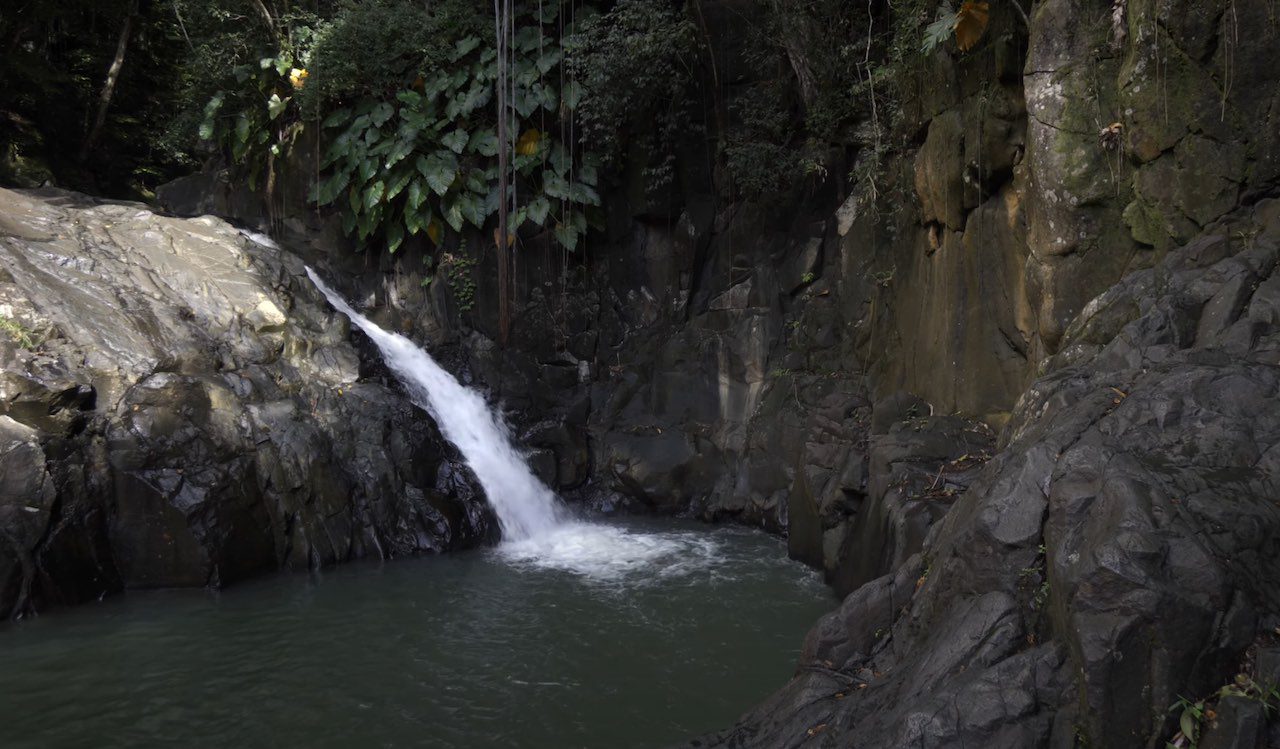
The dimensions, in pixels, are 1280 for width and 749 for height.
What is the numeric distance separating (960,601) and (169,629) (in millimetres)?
6673

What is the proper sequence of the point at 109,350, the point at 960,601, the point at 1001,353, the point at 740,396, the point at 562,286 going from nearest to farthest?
the point at 960,601 → the point at 1001,353 → the point at 109,350 → the point at 740,396 → the point at 562,286

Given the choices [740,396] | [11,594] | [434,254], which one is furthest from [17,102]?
[740,396]

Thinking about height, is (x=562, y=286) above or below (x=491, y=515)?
above

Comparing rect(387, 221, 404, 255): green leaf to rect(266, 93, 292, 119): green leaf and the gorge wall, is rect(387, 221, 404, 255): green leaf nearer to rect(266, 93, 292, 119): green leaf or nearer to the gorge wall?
the gorge wall

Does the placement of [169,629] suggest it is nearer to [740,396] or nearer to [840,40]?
[740,396]

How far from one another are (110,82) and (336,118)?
6.03 metres

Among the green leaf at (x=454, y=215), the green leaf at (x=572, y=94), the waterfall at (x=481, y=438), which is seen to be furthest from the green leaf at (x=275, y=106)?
the green leaf at (x=572, y=94)

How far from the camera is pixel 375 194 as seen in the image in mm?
13570

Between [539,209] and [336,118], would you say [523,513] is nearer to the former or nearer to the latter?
[539,209]

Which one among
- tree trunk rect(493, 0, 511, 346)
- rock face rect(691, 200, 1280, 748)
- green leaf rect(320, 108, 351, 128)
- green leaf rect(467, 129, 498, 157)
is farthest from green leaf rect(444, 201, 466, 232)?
A: rock face rect(691, 200, 1280, 748)

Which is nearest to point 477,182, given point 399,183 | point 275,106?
point 399,183

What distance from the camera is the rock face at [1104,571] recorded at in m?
3.44

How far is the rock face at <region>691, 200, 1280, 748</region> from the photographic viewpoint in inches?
135

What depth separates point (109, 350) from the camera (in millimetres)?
9453
